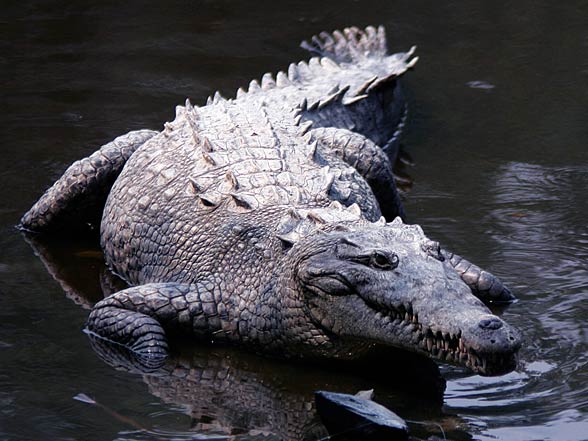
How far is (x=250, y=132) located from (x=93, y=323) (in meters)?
1.41

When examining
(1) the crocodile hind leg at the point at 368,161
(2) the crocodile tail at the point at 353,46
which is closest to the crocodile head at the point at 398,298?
(1) the crocodile hind leg at the point at 368,161

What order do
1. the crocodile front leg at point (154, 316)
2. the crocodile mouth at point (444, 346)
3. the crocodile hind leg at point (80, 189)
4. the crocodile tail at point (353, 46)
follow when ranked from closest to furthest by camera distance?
the crocodile mouth at point (444, 346)
the crocodile front leg at point (154, 316)
the crocodile hind leg at point (80, 189)
the crocodile tail at point (353, 46)

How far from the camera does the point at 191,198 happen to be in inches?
199

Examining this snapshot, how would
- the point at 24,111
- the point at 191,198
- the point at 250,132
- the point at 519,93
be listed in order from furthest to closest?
the point at 519,93
the point at 24,111
the point at 250,132
the point at 191,198

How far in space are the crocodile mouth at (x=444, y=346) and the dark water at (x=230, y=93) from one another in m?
0.28

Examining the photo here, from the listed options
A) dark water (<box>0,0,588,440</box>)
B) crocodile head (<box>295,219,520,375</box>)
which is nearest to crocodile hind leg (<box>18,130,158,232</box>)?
dark water (<box>0,0,588,440</box>)

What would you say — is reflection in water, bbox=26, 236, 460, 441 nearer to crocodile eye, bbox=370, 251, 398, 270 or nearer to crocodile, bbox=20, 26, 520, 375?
crocodile, bbox=20, 26, 520, 375

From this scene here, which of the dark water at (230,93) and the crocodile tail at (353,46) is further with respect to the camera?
the crocodile tail at (353,46)

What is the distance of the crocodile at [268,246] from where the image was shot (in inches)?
154

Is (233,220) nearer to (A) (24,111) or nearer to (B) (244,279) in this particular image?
(B) (244,279)

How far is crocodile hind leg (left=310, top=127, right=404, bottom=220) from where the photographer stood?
19.8 ft

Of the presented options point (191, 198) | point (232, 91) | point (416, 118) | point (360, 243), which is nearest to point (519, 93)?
point (416, 118)

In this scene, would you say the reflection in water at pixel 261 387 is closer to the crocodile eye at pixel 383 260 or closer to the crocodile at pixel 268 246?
the crocodile at pixel 268 246

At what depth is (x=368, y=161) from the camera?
6.05 meters
